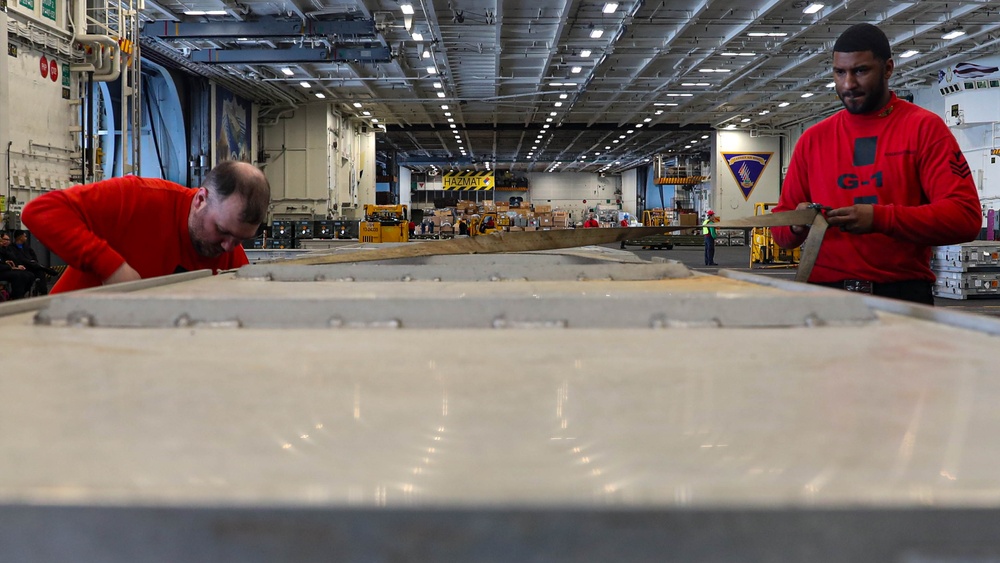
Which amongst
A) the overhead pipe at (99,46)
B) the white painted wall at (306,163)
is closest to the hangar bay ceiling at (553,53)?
the white painted wall at (306,163)

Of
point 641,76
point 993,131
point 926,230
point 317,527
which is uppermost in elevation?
point 641,76

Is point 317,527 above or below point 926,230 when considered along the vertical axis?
below

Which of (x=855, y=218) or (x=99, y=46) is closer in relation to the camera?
(x=855, y=218)

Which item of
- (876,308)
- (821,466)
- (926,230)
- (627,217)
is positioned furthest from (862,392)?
(627,217)

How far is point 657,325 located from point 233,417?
0.87m

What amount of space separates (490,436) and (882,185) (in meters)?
2.14

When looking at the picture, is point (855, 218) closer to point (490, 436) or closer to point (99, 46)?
point (490, 436)

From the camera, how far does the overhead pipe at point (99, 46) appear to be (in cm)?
874

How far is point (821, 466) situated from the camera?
24.2 inches

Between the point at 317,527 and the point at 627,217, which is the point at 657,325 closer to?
the point at 317,527

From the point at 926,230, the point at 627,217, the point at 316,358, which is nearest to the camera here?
the point at 316,358

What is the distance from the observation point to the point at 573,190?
160ft

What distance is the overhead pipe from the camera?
8742mm

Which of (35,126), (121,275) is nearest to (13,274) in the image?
(35,126)
